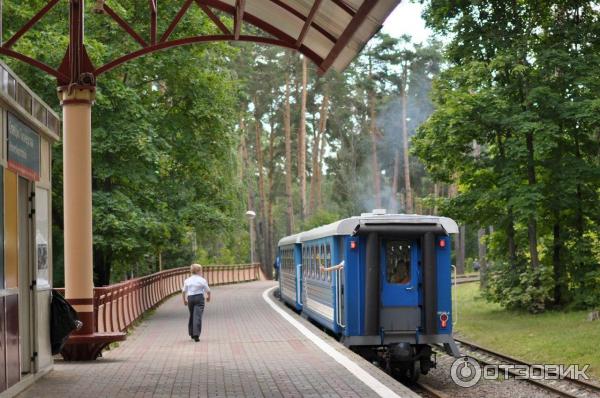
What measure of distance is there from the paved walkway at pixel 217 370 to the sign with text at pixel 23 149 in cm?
240

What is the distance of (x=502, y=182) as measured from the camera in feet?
83.7

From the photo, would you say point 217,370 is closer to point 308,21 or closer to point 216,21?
point 308,21

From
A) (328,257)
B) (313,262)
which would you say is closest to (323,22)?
(328,257)

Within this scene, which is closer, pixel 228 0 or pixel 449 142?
pixel 228 0

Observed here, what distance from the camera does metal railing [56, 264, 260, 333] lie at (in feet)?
56.9

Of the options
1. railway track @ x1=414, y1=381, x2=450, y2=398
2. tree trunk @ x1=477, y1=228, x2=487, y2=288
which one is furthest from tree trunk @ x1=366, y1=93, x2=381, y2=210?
railway track @ x1=414, y1=381, x2=450, y2=398

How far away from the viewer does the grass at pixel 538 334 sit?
1823 centimetres

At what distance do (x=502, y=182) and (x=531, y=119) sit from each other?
188cm

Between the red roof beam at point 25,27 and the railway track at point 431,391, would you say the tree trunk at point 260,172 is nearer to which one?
the railway track at point 431,391

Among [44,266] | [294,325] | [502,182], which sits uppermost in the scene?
[502,182]

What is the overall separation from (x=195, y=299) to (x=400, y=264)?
410 cm

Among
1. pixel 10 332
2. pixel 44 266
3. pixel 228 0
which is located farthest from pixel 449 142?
pixel 10 332

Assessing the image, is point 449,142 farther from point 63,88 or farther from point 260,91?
point 260,91

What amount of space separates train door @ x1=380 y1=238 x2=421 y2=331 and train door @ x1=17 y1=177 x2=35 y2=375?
644cm
